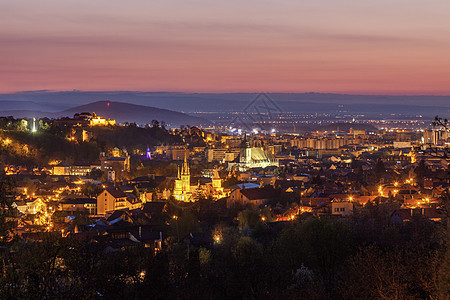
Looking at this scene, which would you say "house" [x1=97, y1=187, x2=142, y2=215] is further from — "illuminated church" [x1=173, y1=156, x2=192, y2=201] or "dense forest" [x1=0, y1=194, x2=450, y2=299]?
"dense forest" [x1=0, y1=194, x2=450, y2=299]

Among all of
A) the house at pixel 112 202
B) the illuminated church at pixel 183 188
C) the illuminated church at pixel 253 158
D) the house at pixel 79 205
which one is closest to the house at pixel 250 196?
the illuminated church at pixel 183 188

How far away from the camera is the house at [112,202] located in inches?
1350

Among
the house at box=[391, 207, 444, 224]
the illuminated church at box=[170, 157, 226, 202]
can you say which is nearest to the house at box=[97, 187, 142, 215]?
the illuminated church at box=[170, 157, 226, 202]

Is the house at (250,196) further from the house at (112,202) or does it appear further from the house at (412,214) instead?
the house at (412,214)

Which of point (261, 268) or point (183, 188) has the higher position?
point (261, 268)

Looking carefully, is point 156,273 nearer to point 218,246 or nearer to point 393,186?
point 218,246

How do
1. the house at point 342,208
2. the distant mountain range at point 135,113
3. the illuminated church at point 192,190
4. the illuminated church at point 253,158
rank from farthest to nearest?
the distant mountain range at point 135,113, the illuminated church at point 253,158, the illuminated church at point 192,190, the house at point 342,208

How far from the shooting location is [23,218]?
28375mm

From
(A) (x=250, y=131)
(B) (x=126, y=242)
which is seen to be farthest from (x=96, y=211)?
(A) (x=250, y=131)

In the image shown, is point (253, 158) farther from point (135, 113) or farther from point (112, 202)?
point (135, 113)

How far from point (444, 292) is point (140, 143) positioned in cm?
7213

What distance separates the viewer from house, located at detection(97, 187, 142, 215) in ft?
112

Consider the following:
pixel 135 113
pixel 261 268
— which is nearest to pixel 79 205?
pixel 261 268

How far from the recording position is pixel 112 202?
3472 centimetres
